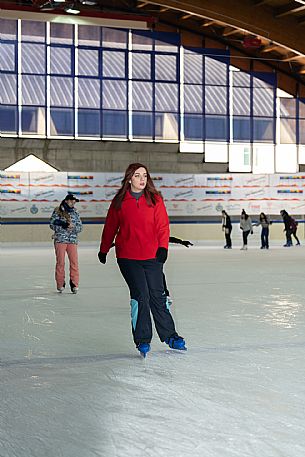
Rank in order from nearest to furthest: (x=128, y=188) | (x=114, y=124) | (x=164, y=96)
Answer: (x=128, y=188), (x=114, y=124), (x=164, y=96)

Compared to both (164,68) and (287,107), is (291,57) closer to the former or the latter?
(287,107)

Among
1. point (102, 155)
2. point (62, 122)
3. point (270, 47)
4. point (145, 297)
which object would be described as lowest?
point (145, 297)

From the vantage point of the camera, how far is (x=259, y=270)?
57.5 feet

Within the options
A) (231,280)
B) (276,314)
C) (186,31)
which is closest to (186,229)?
(186,31)

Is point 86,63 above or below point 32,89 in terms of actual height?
above

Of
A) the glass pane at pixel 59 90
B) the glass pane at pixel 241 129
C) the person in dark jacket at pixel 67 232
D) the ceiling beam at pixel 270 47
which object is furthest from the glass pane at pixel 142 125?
the person in dark jacket at pixel 67 232

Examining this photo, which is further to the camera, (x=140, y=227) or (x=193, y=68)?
(x=193, y=68)

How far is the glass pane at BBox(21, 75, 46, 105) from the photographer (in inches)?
1372

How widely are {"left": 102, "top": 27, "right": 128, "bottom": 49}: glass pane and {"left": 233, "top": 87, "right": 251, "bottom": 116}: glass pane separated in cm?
620

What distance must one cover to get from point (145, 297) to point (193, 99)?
32060 mm

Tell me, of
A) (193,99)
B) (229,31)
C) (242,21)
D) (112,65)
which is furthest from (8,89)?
(229,31)

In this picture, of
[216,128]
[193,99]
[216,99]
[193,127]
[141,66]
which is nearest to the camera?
[141,66]

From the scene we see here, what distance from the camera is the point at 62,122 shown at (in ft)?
117

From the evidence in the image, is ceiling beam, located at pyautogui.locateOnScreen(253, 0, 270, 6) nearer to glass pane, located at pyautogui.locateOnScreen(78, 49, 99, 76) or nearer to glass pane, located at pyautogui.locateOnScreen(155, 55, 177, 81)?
glass pane, located at pyautogui.locateOnScreen(155, 55, 177, 81)
